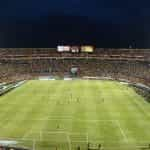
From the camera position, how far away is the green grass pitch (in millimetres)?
38213

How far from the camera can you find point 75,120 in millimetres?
49281

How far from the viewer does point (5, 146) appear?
3275 centimetres

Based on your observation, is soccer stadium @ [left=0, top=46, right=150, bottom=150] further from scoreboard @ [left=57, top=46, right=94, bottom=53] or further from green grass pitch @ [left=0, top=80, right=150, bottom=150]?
scoreboard @ [left=57, top=46, right=94, bottom=53]

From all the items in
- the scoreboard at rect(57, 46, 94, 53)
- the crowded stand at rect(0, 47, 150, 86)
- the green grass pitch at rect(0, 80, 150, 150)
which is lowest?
the green grass pitch at rect(0, 80, 150, 150)

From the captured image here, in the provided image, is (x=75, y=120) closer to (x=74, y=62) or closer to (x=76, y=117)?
(x=76, y=117)

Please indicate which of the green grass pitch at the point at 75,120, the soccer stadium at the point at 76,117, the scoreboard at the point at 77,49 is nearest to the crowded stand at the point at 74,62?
the scoreboard at the point at 77,49

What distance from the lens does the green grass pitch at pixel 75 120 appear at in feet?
125

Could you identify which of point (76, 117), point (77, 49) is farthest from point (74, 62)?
point (76, 117)

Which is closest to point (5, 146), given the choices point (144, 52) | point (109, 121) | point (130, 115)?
point (109, 121)

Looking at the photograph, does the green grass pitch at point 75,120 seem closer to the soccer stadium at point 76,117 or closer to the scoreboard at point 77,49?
the soccer stadium at point 76,117

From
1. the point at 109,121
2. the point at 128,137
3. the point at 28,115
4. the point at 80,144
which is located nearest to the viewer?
the point at 80,144

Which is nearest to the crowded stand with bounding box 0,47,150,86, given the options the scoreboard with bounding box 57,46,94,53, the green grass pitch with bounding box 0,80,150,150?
the scoreboard with bounding box 57,46,94,53

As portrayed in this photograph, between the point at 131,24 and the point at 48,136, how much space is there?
356ft

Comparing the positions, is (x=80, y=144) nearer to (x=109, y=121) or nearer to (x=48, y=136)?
(x=48, y=136)
